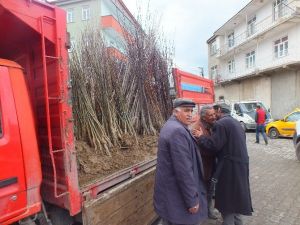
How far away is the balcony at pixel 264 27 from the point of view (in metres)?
19.5

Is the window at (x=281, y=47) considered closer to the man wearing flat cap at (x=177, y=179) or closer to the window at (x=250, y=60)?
the window at (x=250, y=60)

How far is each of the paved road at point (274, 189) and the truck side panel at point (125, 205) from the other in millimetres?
1291

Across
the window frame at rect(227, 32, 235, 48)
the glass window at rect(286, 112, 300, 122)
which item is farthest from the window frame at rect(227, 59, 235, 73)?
the glass window at rect(286, 112, 300, 122)

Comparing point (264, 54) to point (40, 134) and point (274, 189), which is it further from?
point (40, 134)

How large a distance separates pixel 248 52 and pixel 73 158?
2736 cm

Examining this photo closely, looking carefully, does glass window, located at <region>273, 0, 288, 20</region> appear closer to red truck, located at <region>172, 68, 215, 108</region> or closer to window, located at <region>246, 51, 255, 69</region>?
window, located at <region>246, 51, 255, 69</region>

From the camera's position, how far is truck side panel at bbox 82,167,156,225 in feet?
8.66

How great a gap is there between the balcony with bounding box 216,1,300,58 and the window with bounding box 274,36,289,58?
0.93 metres

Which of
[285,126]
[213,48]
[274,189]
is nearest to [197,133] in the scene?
[274,189]

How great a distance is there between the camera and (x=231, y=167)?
3.59 metres

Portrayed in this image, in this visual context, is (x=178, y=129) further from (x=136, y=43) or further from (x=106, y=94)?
(x=136, y=43)

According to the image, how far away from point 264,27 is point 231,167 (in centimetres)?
2268

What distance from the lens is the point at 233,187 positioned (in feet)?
11.7

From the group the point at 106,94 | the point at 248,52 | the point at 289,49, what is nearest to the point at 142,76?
the point at 106,94
